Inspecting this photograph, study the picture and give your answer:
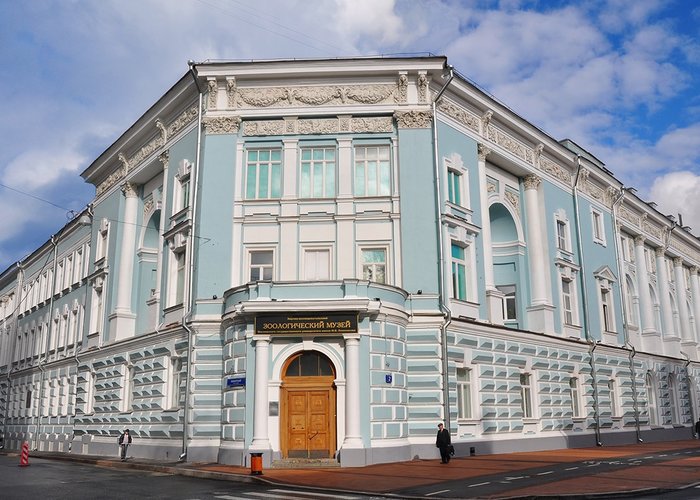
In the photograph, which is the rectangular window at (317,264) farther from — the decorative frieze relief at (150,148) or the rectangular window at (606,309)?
the rectangular window at (606,309)

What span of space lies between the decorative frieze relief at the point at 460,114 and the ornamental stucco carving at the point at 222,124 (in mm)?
8224

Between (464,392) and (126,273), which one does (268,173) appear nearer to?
(126,273)

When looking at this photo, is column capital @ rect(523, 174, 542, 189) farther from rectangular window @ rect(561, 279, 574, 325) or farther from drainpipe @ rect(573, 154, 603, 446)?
rectangular window @ rect(561, 279, 574, 325)

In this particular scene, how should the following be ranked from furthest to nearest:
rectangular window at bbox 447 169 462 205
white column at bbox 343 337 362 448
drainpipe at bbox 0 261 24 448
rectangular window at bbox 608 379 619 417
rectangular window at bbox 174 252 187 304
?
drainpipe at bbox 0 261 24 448 < rectangular window at bbox 608 379 619 417 < rectangular window at bbox 174 252 187 304 < rectangular window at bbox 447 169 462 205 < white column at bbox 343 337 362 448

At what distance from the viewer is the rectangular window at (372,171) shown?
1057 inches

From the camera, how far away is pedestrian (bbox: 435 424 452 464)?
22.8 m

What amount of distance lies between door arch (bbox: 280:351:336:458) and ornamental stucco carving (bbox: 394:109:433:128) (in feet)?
32.5

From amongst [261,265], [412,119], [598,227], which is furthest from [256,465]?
[598,227]

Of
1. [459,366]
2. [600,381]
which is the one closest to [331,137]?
[459,366]

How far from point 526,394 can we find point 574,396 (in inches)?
179

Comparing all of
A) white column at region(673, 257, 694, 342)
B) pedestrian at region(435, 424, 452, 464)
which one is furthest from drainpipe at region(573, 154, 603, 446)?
white column at region(673, 257, 694, 342)

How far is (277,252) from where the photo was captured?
2617cm

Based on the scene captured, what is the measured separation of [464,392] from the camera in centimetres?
2662

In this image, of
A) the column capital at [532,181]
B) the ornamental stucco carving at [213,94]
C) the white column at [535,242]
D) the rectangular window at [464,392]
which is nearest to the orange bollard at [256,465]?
the rectangular window at [464,392]
